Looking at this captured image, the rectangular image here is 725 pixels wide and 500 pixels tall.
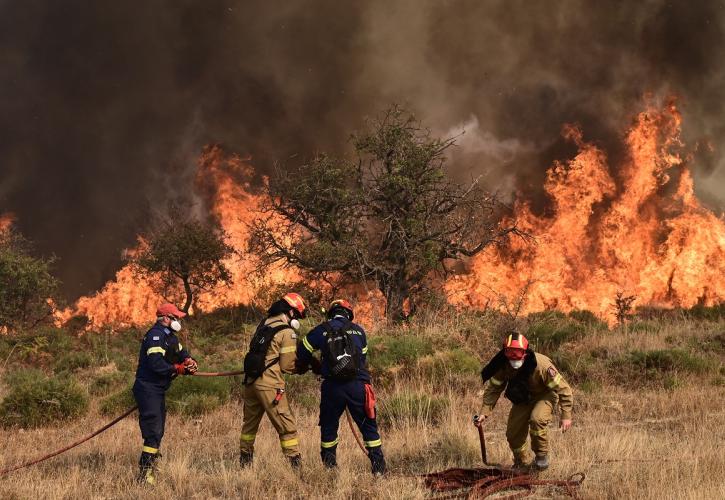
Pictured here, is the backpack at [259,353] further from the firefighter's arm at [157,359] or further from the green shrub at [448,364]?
the green shrub at [448,364]

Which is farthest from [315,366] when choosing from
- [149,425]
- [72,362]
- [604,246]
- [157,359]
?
[604,246]

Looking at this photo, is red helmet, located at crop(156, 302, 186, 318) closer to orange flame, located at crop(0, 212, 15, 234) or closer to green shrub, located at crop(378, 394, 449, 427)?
green shrub, located at crop(378, 394, 449, 427)

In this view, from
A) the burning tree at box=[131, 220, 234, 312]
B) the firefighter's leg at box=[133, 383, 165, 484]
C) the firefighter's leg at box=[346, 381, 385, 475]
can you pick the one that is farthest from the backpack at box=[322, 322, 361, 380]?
the burning tree at box=[131, 220, 234, 312]

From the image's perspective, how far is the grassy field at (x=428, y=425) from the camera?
21.6ft

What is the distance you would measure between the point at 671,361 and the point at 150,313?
910 inches

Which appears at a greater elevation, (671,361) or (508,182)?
(508,182)

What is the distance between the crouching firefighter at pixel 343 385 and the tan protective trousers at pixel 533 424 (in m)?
1.42

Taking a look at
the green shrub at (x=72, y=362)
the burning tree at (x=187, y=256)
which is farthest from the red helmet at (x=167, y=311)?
the burning tree at (x=187, y=256)

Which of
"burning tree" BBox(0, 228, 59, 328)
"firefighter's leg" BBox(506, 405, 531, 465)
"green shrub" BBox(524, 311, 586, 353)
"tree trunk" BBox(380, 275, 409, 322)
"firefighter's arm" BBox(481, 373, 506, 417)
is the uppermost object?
"burning tree" BBox(0, 228, 59, 328)

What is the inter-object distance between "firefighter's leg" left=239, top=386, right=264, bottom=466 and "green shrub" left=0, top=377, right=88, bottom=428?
5.09m

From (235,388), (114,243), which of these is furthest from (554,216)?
(114,243)

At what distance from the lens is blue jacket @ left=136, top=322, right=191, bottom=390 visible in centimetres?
727

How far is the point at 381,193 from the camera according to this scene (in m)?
20.0

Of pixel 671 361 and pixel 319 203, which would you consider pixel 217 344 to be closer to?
pixel 319 203
